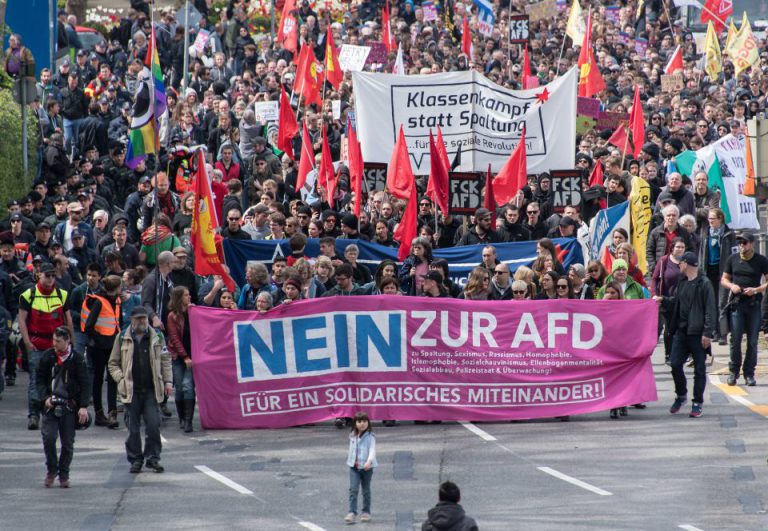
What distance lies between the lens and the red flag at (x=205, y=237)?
18531 mm

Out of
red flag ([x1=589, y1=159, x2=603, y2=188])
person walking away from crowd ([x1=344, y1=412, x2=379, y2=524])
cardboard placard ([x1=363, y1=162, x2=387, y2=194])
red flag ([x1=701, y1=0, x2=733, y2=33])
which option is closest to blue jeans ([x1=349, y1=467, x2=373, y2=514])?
person walking away from crowd ([x1=344, y1=412, x2=379, y2=524])

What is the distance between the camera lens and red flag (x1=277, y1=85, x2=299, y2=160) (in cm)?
2617

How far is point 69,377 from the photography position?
15.0 m

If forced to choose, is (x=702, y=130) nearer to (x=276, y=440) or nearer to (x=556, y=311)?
(x=556, y=311)

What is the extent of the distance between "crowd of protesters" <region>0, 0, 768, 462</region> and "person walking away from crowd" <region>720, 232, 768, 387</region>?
0.08 feet

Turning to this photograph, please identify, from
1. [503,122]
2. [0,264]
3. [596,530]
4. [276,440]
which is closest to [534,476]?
[596,530]

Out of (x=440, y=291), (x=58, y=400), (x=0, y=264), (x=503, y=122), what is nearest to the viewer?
(x=58, y=400)

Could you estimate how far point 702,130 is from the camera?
2905 centimetres

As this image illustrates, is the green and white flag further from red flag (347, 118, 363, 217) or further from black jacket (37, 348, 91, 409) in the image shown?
black jacket (37, 348, 91, 409)

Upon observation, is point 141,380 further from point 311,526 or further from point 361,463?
point 361,463

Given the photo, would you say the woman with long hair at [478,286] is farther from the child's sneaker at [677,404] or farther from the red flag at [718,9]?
the red flag at [718,9]

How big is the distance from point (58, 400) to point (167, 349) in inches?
92.0

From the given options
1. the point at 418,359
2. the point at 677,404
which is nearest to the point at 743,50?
the point at 677,404

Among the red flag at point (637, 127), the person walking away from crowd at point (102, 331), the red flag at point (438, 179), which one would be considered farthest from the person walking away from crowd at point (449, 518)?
the red flag at point (637, 127)
